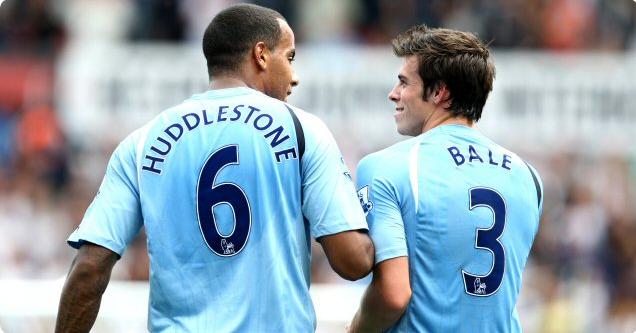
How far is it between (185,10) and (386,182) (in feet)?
37.2

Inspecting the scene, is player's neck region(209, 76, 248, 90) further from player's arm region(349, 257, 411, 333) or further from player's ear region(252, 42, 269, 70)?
player's arm region(349, 257, 411, 333)

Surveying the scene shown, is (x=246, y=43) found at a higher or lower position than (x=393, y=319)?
higher

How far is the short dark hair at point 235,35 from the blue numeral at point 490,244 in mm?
987

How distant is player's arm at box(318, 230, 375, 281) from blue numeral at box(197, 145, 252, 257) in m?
0.29

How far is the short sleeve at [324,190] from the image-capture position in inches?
185

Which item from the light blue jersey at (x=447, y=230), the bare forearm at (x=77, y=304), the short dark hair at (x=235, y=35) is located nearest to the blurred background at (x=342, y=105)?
the light blue jersey at (x=447, y=230)

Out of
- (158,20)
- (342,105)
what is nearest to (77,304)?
(342,105)

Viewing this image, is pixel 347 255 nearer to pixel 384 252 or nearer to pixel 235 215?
pixel 384 252

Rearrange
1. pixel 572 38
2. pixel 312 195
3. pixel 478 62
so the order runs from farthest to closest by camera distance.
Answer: pixel 572 38 < pixel 478 62 < pixel 312 195

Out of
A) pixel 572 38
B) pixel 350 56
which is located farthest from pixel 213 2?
pixel 572 38

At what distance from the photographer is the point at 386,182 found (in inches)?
193

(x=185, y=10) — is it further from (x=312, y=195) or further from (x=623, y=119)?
(x=312, y=195)

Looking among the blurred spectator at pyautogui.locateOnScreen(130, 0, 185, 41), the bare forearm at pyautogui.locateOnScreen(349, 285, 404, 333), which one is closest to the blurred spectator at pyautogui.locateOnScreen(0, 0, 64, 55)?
the blurred spectator at pyautogui.locateOnScreen(130, 0, 185, 41)

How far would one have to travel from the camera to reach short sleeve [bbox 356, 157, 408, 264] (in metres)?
4.78
